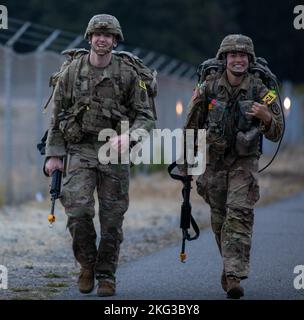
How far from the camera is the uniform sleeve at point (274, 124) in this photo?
343 inches

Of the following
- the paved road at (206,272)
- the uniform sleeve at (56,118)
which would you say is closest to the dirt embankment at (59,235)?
the paved road at (206,272)

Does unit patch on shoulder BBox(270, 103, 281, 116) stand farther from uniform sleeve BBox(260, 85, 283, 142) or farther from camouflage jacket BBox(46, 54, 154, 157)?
camouflage jacket BBox(46, 54, 154, 157)

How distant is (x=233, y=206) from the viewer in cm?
875

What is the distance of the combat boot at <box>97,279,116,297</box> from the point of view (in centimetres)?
874

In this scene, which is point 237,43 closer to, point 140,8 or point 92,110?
point 92,110

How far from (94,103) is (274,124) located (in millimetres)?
1341

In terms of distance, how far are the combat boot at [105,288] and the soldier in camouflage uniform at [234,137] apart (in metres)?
0.85

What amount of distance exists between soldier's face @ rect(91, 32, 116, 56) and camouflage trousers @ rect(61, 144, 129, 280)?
→ 2.32ft

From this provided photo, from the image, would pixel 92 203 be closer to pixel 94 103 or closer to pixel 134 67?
pixel 94 103

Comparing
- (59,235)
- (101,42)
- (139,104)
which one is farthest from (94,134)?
(59,235)

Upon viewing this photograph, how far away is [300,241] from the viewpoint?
12.9 metres

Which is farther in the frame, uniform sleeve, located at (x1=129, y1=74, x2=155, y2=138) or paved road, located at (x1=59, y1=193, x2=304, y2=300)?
paved road, located at (x1=59, y1=193, x2=304, y2=300)

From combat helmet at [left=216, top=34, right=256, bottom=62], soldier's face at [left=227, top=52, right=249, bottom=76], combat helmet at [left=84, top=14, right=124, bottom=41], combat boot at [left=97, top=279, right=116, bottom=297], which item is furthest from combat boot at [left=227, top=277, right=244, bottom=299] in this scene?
combat helmet at [left=84, top=14, right=124, bottom=41]

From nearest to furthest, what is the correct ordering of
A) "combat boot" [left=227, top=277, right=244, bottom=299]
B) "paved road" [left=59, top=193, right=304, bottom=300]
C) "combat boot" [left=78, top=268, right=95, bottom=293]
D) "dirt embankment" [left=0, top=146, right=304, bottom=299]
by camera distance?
"combat boot" [left=227, top=277, right=244, bottom=299] < "combat boot" [left=78, top=268, right=95, bottom=293] < "paved road" [left=59, top=193, right=304, bottom=300] < "dirt embankment" [left=0, top=146, right=304, bottom=299]
